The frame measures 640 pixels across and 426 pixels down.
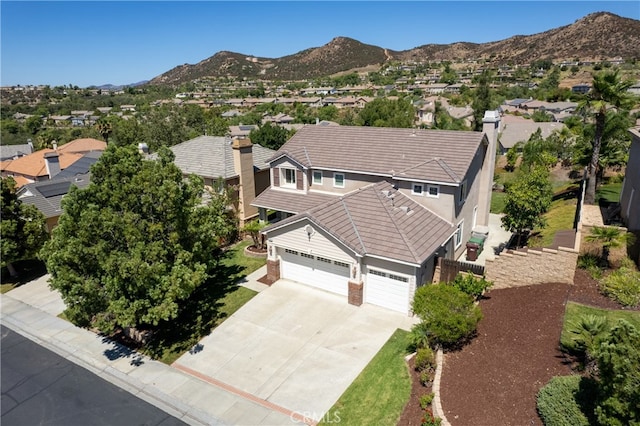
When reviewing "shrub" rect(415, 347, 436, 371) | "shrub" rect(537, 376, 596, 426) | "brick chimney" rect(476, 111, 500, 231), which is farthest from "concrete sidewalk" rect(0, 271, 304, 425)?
"brick chimney" rect(476, 111, 500, 231)

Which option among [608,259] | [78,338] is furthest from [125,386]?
[608,259]

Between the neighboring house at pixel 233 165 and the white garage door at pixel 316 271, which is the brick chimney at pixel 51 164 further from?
the white garage door at pixel 316 271

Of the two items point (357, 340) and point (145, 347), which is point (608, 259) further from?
point (145, 347)

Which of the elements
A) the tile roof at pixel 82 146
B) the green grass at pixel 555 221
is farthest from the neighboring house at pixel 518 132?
the tile roof at pixel 82 146

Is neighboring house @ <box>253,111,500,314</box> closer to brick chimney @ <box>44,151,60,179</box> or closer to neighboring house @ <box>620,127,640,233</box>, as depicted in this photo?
neighboring house @ <box>620,127,640,233</box>

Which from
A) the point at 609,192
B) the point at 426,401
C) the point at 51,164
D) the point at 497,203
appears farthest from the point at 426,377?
the point at 51,164

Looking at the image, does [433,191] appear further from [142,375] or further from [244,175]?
[142,375]

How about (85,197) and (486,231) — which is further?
(486,231)
